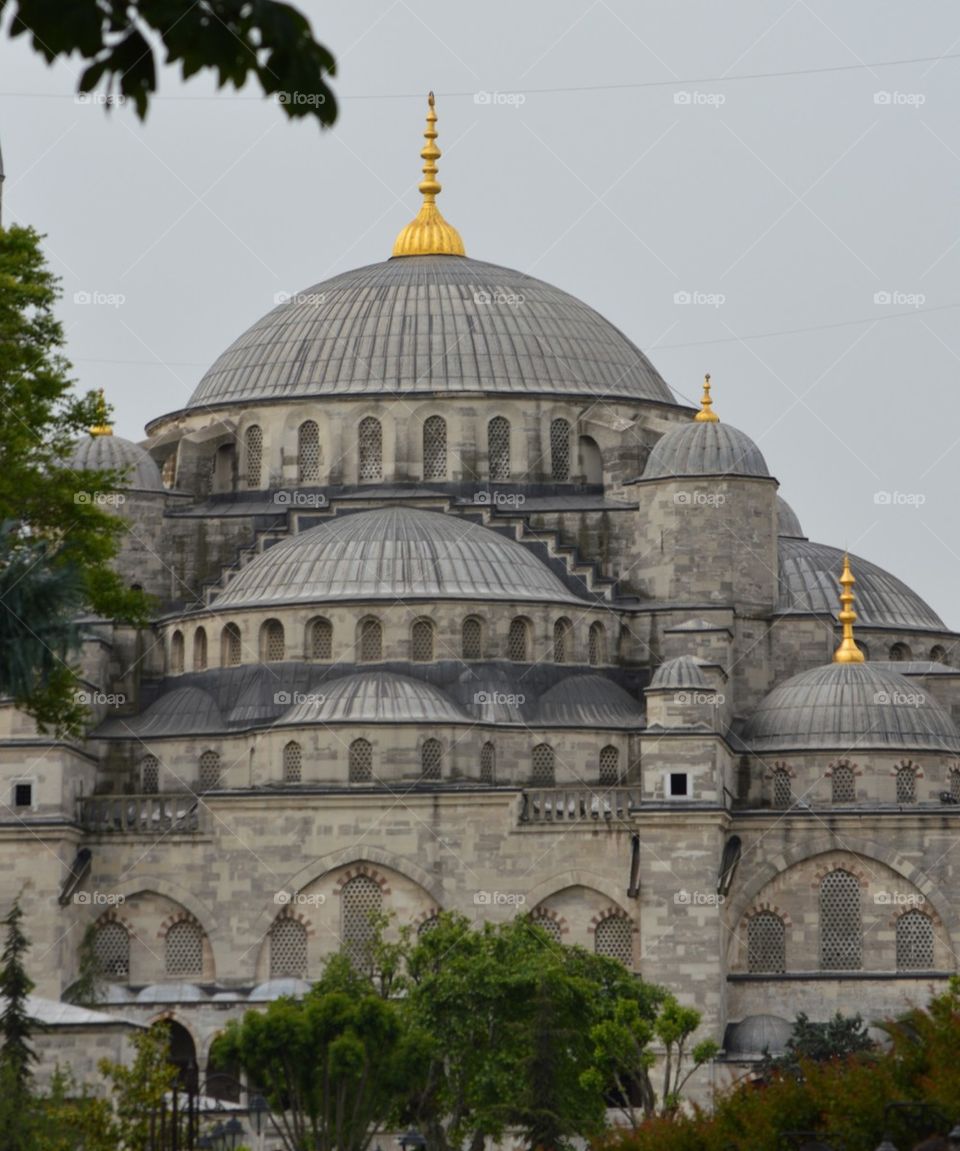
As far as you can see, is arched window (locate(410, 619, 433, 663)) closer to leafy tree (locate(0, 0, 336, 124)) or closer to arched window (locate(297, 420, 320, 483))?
arched window (locate(297, 420, 320, 483))

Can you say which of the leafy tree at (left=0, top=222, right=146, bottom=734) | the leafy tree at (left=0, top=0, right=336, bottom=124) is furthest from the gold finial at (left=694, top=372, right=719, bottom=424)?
the leafy tree at (left=0, top=0, right=336, bottom=124)

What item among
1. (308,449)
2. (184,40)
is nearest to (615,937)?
(308,449)

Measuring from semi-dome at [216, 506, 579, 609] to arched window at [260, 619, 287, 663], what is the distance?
561mm

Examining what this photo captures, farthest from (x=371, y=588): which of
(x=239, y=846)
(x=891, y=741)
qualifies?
(x=891, y=741)

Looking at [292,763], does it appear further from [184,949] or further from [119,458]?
[119,458]

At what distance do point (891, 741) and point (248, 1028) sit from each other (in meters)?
19.4

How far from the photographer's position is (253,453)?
70938 mm

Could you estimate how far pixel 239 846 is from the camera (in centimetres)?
5856

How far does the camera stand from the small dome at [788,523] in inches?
2970

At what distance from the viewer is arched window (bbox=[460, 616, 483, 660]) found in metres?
61.6

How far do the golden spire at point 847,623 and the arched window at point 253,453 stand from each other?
14.8 m

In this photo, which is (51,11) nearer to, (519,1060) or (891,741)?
(519,1060)

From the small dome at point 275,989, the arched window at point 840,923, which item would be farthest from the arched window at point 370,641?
the arched window at point 840,923

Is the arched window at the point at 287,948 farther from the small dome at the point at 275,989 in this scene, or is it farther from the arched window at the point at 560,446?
the arched window at the point at 560,446
